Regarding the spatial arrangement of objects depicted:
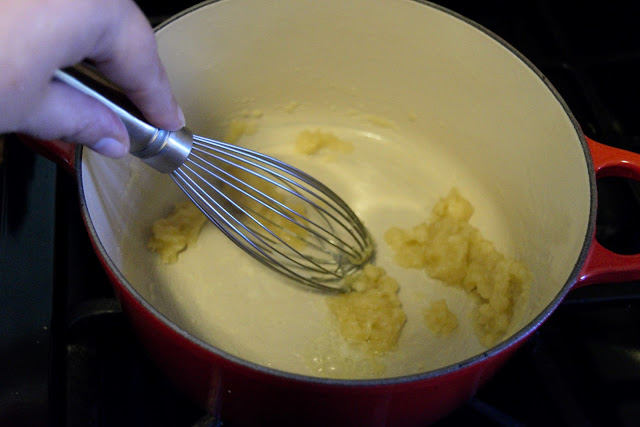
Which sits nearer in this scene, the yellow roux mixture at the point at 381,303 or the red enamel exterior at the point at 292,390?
the red enamel exterior at the point at 292,390

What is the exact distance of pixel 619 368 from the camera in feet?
2.45

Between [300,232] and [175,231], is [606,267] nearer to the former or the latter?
[300,232]

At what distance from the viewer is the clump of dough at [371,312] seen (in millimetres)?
788

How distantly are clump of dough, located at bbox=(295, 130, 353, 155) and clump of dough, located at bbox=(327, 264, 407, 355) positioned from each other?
27cm

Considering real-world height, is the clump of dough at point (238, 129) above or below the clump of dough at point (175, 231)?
above

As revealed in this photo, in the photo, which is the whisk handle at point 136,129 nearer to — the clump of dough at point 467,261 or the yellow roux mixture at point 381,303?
the yellow roux mixture at point 381,303

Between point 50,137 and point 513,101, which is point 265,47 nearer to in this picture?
point 513,101

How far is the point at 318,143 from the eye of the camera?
103 centimetres

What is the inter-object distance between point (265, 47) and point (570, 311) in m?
0.60

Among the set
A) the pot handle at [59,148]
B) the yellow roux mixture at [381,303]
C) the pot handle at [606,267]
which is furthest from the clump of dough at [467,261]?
the pot handle at [59,148]

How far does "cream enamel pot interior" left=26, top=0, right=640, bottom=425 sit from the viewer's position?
56 cm

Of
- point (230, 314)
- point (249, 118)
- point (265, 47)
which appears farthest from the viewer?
point (249, 118)

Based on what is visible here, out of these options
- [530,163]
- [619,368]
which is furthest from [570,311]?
[530,163]

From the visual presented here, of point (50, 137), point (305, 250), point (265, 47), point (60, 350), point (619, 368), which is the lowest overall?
point (619, 368)
